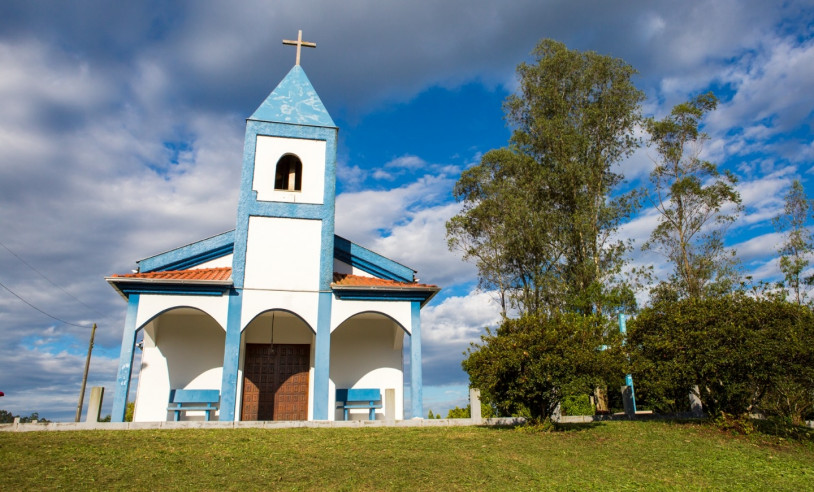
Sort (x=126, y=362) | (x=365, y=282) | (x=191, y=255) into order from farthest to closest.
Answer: (x=191, y=255), (x=365, y=282), (x=126, y=362)

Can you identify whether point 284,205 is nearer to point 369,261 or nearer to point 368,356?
point 369,261

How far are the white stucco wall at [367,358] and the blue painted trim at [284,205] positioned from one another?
2.31 metres

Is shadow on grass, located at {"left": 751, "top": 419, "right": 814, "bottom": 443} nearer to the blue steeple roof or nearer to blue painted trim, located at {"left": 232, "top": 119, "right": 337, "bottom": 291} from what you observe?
blue painted trim, located at {"left": 232, "top": 119, "right": 337, "bottom": 291}

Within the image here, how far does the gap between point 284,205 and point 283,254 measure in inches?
55.6

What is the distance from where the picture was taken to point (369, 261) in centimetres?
1664

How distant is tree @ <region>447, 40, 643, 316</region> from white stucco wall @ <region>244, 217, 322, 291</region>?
872 cm

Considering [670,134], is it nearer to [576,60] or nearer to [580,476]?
[576,60]

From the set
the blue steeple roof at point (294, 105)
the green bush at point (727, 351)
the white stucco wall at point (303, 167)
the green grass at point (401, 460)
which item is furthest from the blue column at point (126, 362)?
the green bush at point (727, 351)

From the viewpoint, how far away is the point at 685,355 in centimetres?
1148

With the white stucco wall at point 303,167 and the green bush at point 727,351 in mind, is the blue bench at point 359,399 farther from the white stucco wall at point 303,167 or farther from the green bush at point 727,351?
the green bush at point 727,351

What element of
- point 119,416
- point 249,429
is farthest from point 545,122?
point 119,416

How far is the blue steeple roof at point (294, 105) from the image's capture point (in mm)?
16281

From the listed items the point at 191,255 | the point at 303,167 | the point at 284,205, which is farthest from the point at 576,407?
the point at 191,255

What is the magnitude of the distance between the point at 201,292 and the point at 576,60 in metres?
17.1
